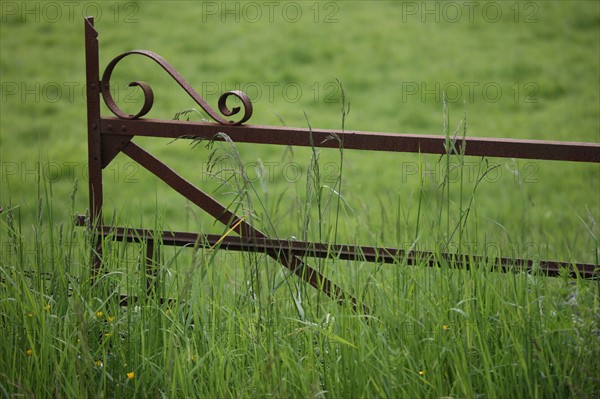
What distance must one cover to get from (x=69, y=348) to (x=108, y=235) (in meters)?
0.43

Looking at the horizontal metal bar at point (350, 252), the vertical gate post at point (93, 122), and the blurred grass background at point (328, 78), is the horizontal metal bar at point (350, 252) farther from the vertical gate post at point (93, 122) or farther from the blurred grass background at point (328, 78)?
the blurred grass background at point (328, 78)

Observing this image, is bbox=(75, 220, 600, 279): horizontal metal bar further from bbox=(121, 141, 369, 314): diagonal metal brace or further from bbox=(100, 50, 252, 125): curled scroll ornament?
bbox=(100, 50, 252, 125): curled scroll ornament

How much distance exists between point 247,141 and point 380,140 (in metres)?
0.43

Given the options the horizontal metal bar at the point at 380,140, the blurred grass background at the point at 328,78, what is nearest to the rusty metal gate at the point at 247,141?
the horizontal metal bar at the point at 380,140

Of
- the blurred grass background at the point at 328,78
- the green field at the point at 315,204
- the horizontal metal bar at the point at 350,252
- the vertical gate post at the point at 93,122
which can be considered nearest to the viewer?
the green field at the point at 315,204

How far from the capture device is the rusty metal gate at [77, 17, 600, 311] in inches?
97.4

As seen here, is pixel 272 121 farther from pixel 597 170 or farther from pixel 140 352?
pixel 140 352

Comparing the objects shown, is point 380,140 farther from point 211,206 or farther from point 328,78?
point 328,78

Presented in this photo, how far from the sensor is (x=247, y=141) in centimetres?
264

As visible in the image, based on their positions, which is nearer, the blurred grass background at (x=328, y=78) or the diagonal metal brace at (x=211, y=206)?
the diagonal metal brace at (x=211, y=206)

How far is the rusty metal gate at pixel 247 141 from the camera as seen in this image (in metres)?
2.47

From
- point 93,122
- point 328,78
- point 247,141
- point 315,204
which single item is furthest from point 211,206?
point 328,78

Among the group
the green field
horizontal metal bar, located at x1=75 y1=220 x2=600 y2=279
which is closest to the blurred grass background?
the green field

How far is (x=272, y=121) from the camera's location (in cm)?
743
